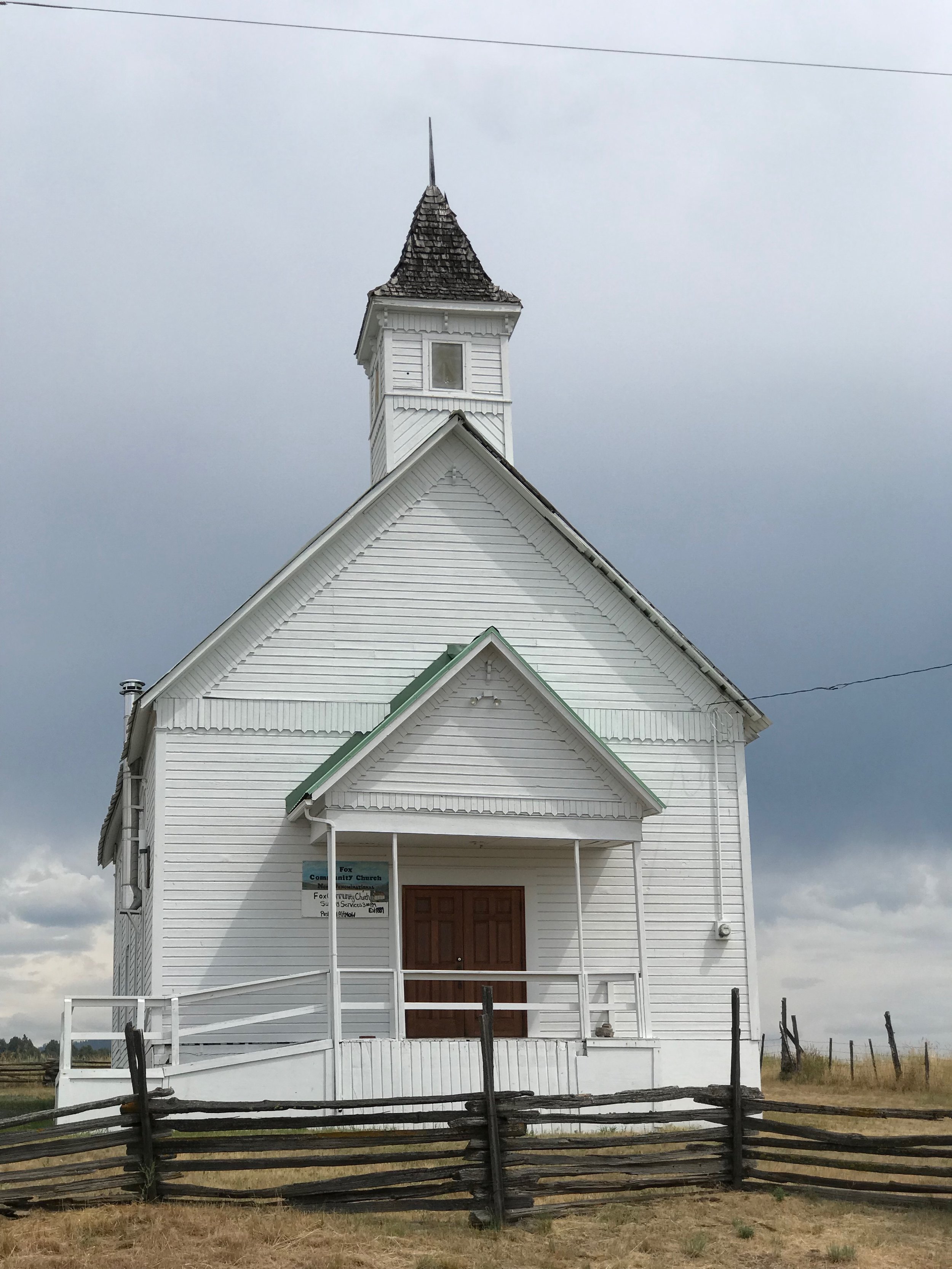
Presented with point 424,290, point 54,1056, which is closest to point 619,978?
point 424,290

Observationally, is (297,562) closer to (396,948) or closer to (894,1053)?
(396,948)

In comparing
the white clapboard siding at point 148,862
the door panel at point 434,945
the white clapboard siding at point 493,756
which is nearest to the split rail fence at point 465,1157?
the white clapboard siding at point 493,756

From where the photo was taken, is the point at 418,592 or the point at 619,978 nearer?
the point at 619,978

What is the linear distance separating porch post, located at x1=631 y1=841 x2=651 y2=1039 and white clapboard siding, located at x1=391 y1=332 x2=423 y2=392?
29.9ft

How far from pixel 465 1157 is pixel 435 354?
15.2 meters

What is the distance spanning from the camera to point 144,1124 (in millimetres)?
14570

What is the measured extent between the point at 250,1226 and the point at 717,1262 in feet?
13.5

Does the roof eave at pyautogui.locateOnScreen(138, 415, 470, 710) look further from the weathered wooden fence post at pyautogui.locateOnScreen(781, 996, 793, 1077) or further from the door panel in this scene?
the weathered wooden fence post at pyautogui.locateOnScreen(781, 996, 793, 1077)

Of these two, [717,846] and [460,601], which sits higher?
[460,601]

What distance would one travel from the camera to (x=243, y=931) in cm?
2102

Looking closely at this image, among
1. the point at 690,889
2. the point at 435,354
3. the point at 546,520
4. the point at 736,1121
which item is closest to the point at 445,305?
the point at 435,354

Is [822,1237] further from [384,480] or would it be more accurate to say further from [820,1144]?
[384,480]

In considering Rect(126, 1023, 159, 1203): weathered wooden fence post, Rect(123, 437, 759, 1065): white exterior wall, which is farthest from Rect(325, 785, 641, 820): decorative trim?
Rect(126, 1023, 159, 1203): weathered wooden fence post

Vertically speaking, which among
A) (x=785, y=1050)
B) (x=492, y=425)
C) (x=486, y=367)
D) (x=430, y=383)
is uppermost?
(x=486, y=367)
